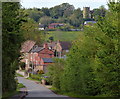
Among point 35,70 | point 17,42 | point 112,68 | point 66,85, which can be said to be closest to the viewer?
point 112,68

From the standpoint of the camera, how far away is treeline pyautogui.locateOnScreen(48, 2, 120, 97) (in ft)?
81.5

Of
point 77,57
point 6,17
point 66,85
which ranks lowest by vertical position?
point 66,85

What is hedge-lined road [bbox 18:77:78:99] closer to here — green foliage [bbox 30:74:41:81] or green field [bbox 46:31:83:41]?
green foliage [bbox 30:74:41:81]

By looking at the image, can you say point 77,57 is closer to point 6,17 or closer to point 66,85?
point 66,85

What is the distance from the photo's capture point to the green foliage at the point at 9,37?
2647 cm

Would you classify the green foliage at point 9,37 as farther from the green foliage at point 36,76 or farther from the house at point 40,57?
the house at point 40,57

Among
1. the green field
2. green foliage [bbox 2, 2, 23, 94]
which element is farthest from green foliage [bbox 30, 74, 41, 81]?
the green field

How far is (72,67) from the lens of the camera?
139ft

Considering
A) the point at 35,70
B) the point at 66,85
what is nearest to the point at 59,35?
the point at 35,70

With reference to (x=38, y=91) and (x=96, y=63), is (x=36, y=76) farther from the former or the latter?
(x=96, y=63)

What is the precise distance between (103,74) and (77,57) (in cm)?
1509

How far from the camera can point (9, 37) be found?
30.1 meters

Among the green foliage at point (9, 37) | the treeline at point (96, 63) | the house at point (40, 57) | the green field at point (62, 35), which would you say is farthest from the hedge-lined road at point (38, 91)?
the green field at point (62, 35)

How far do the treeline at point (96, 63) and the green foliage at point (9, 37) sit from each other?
19.3 feet
